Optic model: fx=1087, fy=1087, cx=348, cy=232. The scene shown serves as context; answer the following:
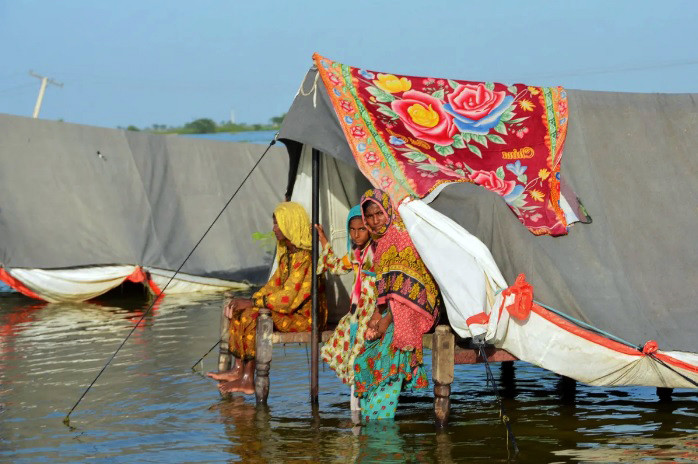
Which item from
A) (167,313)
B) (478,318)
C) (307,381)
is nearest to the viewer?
(478,318)

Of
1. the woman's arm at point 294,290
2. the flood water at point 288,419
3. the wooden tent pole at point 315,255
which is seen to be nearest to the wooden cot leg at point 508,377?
the flood water at point 288,419

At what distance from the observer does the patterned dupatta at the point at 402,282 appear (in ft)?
20.8

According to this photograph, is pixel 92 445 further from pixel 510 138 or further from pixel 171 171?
pixel 171 171

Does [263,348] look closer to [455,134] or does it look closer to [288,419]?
[288,419]

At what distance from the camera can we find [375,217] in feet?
21.6

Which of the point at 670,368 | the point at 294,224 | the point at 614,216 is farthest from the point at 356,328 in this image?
the point at 670,368

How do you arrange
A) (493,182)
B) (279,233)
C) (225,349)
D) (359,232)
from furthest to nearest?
1. (225,349)
2. (279,233)
3. (359,232)
4. (493,182)

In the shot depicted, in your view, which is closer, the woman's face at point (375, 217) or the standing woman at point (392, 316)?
the standing woman at point (392, 316)

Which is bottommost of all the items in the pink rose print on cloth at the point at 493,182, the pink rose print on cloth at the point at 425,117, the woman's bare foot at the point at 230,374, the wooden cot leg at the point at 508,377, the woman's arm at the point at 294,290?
the wooden cot leg at the point at 508,377

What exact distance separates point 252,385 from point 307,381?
0.91m

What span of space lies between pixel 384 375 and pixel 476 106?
1871 mm

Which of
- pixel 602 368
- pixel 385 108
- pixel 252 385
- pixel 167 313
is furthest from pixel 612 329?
pixel 167 313

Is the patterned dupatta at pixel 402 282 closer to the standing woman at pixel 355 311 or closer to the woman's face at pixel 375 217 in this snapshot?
the woman's face at pixel 375 217

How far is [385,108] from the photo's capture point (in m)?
6.90
